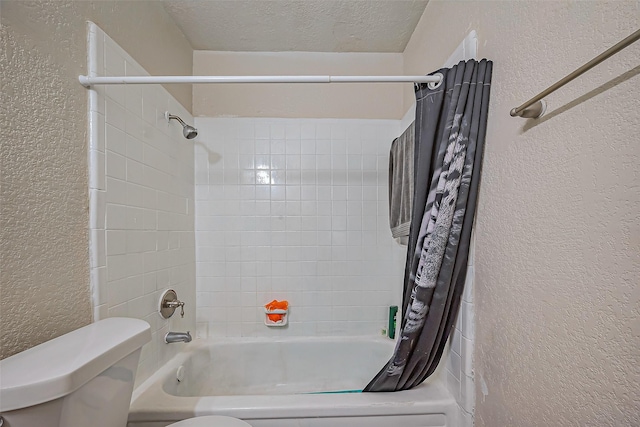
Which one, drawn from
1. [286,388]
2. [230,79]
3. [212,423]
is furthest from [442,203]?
[286,388]

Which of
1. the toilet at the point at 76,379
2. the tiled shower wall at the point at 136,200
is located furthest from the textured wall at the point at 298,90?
the toilet at the point at 76,379

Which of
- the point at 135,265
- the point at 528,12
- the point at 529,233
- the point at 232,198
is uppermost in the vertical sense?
the point at 528,12

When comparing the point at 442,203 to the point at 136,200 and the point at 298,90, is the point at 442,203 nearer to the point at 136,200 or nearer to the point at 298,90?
the point at 136,200

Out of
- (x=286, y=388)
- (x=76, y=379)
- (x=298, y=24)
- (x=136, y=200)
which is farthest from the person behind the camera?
(x=286, y=388)

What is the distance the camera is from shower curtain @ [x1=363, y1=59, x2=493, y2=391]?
3.47ft

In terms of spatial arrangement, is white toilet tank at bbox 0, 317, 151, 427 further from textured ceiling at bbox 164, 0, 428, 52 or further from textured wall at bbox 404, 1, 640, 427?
textured ceiling at bbox 164, 0, 428, 52

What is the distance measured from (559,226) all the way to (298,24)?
68.3 inches

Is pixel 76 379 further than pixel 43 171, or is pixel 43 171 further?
pixel 43 171

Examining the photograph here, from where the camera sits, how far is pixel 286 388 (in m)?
2.01

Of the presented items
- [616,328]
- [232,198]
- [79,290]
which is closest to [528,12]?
[616,328]

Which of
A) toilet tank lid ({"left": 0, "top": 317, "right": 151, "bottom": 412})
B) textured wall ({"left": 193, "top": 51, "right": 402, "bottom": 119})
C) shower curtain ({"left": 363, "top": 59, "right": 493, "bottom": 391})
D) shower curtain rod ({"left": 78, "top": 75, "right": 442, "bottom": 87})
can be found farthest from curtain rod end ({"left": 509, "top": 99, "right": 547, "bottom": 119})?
textured wall ({"left": 193, "top": 51, "right": 402, "bottom": 119})

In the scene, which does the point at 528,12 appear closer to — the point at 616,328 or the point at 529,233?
the point at 529,233

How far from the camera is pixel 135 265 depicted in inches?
54.6

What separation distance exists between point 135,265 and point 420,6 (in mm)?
1910
